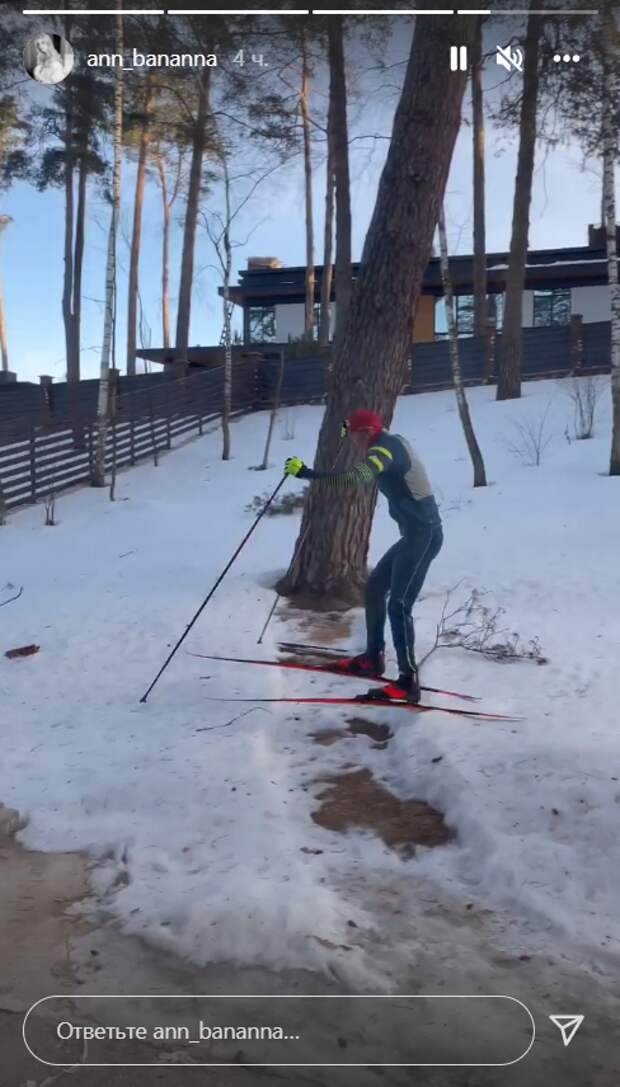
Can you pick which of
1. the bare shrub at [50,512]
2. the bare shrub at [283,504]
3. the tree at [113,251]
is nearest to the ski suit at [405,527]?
the tree at [113,251]

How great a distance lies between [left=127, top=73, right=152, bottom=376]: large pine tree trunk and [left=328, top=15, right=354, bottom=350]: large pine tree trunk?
1.33m

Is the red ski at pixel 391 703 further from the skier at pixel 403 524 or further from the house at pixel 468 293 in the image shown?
the house at pixel 468 293

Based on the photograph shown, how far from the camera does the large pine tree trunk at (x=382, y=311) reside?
23.9ft

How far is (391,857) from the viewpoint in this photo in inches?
141

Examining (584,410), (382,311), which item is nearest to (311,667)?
(382,311)

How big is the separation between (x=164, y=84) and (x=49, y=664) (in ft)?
13.9

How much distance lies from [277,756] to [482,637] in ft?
8.04

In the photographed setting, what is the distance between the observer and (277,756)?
15.3ft

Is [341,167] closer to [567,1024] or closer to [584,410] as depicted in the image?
[584,410]

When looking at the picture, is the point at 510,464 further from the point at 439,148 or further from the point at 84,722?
the point at 84,722

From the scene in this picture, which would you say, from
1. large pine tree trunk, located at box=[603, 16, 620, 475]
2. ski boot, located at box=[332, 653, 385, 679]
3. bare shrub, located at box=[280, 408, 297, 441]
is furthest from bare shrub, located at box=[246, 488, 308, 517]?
ski boot, located at box=[332, 653, 385, 679]

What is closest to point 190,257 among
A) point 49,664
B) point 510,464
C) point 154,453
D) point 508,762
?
point 154,453

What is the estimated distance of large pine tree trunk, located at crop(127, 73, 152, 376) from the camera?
26.3 ft

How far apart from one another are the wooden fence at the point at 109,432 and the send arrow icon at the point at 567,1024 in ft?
44.2
